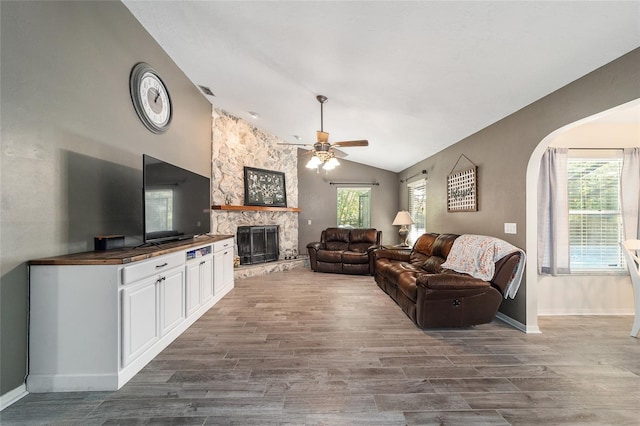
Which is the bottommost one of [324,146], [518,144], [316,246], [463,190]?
[316,246]

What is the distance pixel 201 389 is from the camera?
1.80m

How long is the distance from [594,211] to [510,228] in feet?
4.19

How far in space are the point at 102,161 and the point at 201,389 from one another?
2159 mm

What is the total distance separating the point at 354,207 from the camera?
23.3 feet

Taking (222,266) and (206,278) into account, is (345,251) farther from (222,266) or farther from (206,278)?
(206,278)

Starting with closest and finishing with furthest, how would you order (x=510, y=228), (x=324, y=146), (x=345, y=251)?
(x=510, y=228) < (x=324, y=146) < (x=345, y=251)

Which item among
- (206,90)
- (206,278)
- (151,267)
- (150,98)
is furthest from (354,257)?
(150,98)

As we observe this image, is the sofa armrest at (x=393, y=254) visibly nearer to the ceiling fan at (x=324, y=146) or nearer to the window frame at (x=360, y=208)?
the ceiling fan at (x=324, y=146)

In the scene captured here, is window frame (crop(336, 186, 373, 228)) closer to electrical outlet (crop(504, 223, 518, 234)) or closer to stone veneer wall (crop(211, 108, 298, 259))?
stone veneer wall (crop(211, 108, 298, 259))

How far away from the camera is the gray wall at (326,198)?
6.95 m

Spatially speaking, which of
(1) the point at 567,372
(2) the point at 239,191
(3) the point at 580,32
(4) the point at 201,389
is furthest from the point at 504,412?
(2) the point at 239,191

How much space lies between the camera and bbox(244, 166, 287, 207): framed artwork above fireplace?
5480mm

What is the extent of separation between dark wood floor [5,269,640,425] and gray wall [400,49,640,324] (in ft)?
2.56

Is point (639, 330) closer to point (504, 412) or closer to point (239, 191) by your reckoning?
point (504, 412)
